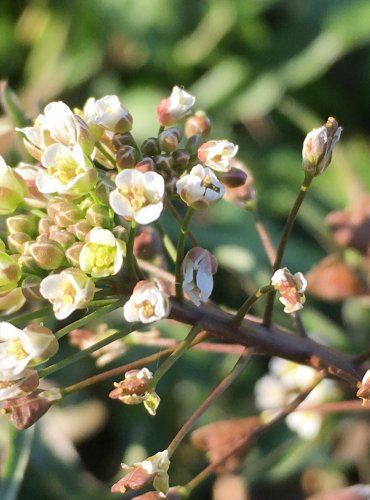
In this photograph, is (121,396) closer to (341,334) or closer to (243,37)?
(341,334)

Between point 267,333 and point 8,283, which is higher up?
point 8,283

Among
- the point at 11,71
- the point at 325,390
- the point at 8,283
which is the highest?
the point at 8,283

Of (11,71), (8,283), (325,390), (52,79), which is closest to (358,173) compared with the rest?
(325,390)

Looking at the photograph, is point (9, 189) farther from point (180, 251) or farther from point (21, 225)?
point (180, 251)

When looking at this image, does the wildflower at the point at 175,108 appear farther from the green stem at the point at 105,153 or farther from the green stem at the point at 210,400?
the green stem at the point at 210,400

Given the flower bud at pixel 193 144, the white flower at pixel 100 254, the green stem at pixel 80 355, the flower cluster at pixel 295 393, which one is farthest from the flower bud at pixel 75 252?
the flower cluster at pixel 295 393

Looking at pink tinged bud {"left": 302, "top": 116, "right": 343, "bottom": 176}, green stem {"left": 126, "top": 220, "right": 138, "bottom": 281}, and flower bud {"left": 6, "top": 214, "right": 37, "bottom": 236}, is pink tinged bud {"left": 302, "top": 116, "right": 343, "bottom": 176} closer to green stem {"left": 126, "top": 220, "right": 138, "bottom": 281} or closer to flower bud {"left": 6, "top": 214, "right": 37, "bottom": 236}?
green stem {"left": 126, "top": 220, "right": 138, "bottom": 281}

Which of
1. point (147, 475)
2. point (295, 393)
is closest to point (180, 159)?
point (147, 475)
